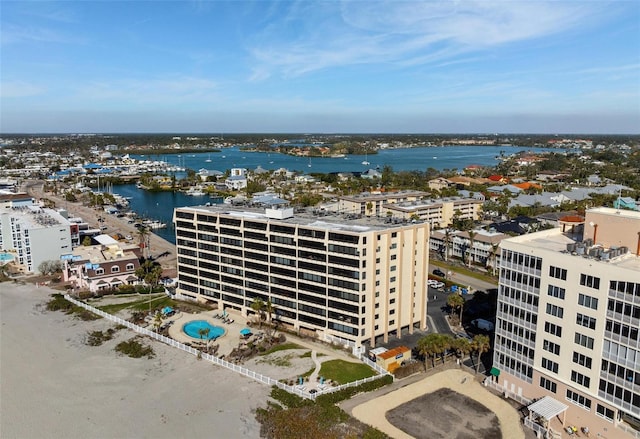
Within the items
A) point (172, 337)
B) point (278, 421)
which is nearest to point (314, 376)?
point (278, 421)

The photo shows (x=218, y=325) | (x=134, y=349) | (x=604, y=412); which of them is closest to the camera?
(x=604, y=412)

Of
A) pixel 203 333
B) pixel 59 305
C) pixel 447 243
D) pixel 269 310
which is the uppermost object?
pixel 447 243

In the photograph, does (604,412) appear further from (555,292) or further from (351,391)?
(351,391)

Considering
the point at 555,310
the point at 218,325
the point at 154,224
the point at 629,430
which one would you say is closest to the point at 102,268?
the point at 218,325

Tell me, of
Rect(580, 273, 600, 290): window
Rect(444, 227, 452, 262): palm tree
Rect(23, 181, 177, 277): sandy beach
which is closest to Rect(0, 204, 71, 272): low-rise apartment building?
Rect(23, 181, 177, 277): sandy beach

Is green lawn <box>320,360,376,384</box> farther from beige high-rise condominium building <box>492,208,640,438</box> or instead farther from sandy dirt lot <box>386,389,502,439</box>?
beige high-rise condominium building <box>492,208,640,438</box>

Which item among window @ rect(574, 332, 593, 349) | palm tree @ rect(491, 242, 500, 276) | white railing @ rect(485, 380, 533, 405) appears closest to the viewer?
window @ rect(574, 332, 593, 349)

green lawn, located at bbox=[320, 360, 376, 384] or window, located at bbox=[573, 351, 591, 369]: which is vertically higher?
window, located at bbox=[573, 351, 591, 369]

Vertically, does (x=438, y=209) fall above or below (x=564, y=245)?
below

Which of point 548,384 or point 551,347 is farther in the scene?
point 548,384
